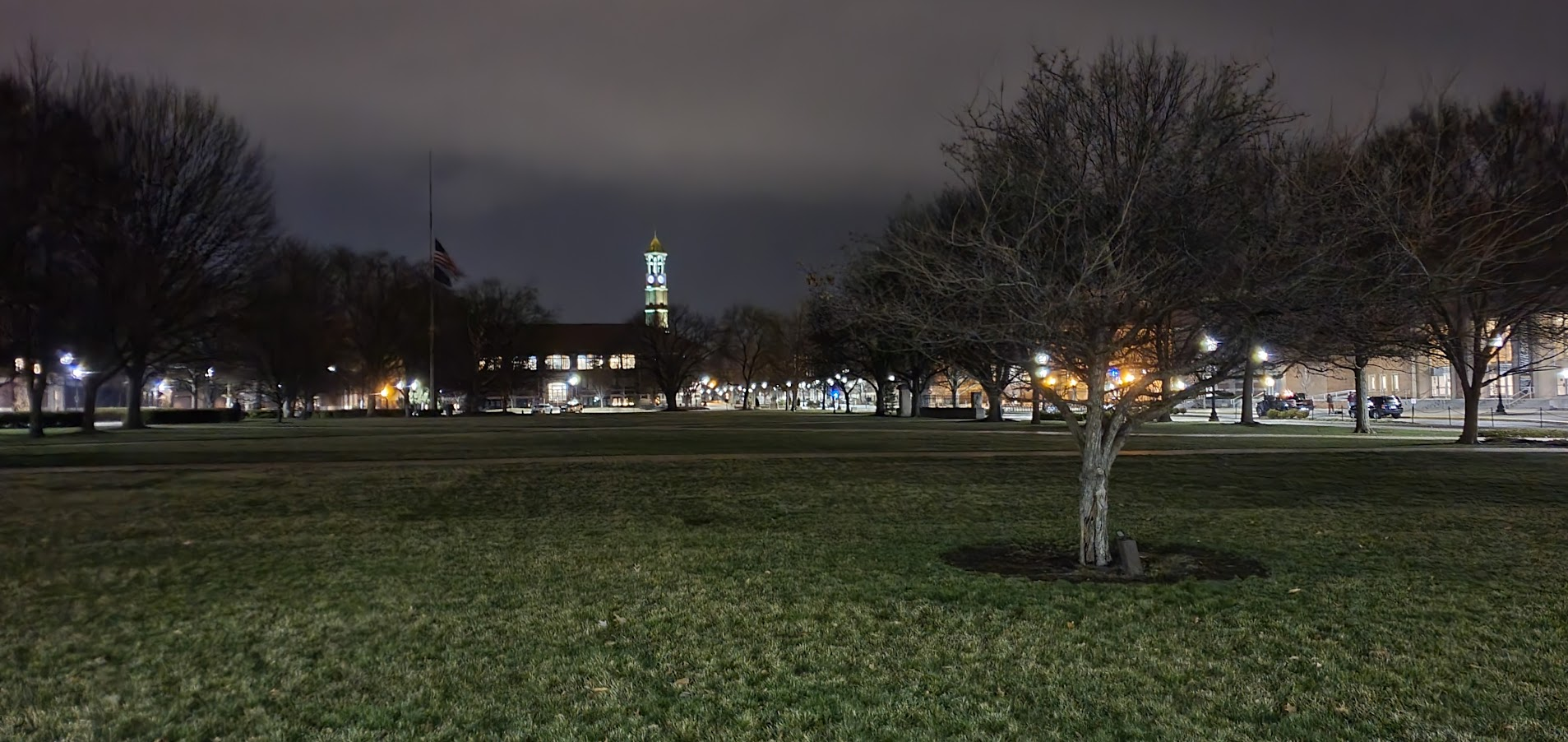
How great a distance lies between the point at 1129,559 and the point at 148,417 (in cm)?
5663

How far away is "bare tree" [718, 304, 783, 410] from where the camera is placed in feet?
331

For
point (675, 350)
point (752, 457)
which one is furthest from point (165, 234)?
point (675, 350)

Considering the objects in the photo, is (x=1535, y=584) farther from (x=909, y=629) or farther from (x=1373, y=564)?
(x=909, y=629)

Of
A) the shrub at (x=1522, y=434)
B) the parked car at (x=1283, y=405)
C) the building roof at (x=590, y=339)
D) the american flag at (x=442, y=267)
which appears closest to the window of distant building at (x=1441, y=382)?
the parked car at (x=1283, y=405)


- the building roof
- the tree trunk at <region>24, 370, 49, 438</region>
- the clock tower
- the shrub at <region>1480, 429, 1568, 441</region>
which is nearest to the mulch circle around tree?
the shrub at <region>1480, 429, 1568, 441</region>

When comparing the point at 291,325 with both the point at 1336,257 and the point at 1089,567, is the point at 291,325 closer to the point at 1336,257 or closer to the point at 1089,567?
the point at 1089,567

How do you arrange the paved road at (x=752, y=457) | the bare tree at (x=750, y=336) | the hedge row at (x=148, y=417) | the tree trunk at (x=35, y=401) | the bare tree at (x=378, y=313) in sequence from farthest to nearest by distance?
the bare tree at (x=750, y=336)
the bare tree at (x=378, y=313)
the hedge row at (x=148, y=417)
the tree trunk at (x=35, y=401)
the paved road at (x=752, y=457)

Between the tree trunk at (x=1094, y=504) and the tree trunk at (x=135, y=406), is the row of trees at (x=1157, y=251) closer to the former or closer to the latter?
the tree trunk at (x=1094, y=504)

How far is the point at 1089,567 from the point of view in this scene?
29.9 ft

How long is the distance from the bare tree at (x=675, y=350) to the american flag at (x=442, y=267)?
34.2 metres

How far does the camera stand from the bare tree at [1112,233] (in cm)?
808

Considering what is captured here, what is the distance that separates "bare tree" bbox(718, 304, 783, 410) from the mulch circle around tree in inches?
3550

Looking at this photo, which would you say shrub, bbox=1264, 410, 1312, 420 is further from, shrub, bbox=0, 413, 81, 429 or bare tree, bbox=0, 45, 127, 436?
shrub, bbox=0, 413, 81, 429

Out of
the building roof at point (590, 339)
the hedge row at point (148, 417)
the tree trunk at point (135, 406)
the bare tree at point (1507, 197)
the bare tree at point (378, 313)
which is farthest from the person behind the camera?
the building roof at point (590, 339)
